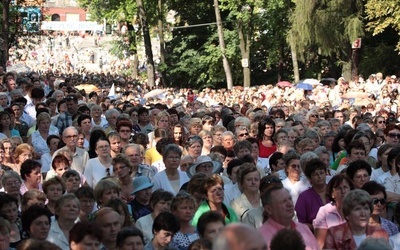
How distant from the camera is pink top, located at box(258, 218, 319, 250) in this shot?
8.97 m

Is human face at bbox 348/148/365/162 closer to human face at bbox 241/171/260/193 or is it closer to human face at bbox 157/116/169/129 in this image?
human face at bbox 241/171/260/193

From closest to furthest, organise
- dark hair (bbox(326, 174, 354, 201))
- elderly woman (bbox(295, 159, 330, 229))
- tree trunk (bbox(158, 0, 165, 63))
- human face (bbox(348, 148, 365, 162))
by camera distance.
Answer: dark hair (bbox(326, 174, 354, 201)), elderly woman (bbox(295, 159, 330, 229)), human face (bbox(348, 148, 365, 162)), tree trunk (bbox(158, 0, 165, 63))

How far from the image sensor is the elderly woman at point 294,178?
1208 cm

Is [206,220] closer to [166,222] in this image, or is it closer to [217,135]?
A: [166,222]

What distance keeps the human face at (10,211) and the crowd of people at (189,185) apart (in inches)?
0.4

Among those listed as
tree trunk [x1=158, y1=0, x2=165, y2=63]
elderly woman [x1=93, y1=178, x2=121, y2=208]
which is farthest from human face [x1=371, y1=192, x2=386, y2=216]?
tree trunk [x1=158, y1=0, x2=165, y2=63]

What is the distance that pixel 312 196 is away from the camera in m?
11.2

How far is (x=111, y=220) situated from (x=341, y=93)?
81.3ft

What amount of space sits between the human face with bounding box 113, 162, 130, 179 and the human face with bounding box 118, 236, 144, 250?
364 centimetres

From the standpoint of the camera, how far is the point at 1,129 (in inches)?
619

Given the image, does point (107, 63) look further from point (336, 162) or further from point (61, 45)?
point (336, 162)

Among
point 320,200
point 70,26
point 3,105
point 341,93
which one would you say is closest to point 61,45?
point 70,26

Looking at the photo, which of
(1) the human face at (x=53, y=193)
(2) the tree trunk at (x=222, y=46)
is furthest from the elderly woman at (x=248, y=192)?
(2) the tree trunk at (x=222, y=46)

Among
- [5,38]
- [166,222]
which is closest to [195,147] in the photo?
[166,222]
